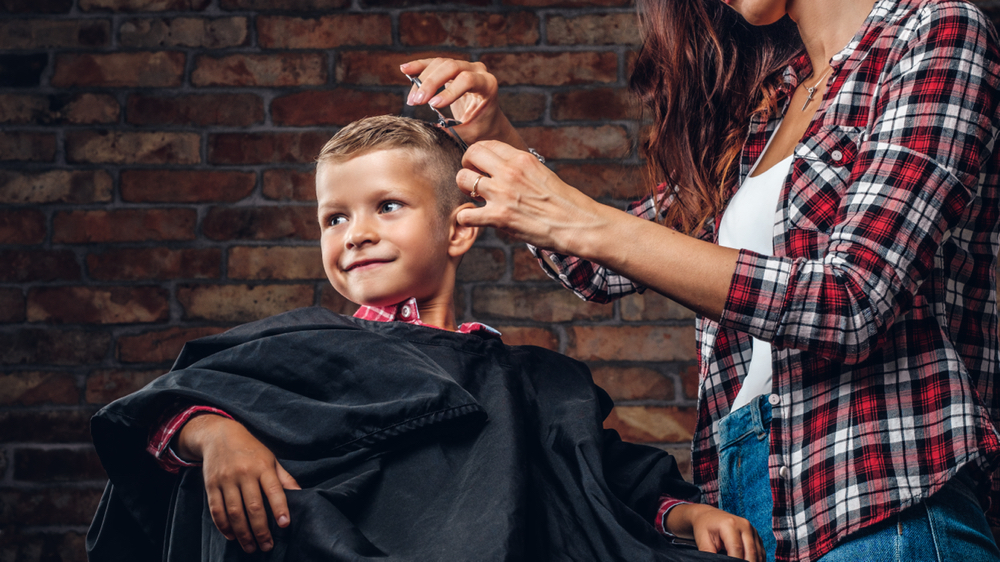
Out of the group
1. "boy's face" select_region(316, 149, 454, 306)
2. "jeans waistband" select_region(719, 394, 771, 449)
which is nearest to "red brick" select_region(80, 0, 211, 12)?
"boy's face" select_region(316, 149, 454, 306)

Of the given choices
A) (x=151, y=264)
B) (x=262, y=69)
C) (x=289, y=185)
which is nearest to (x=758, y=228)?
(x=289, y=185)

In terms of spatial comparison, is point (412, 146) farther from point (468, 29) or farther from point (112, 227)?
point (112, 227)

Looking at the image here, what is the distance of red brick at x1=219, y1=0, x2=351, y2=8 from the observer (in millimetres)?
1800

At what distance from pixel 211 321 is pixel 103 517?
3.23 feet

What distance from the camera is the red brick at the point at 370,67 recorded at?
1.79 meters

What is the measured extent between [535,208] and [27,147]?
1.57 meters

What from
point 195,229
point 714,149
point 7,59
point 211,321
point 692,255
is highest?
point 7,59

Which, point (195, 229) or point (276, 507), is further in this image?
point (195, 229)

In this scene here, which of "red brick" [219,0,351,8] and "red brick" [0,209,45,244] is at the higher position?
"red brick" [219,0,351,8]

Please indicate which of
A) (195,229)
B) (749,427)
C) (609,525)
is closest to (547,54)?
(195,229)

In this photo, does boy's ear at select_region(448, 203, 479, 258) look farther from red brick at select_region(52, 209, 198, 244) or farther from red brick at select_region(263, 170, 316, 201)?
red brick at select_region(52, 209, 198, 244)

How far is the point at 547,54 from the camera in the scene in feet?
5.93

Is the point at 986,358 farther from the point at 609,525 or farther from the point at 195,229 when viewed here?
the point at 195,229

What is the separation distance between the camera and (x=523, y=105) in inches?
71.0
